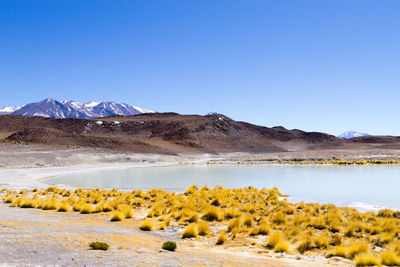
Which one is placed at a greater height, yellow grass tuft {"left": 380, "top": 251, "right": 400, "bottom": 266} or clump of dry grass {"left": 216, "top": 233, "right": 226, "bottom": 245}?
yellow grass tuft {"left": 380, "top": 251, "right": 400, "bottom": 266}

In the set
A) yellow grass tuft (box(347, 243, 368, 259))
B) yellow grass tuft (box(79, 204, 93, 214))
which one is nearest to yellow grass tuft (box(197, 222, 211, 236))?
yellow grass tuft (box(347, 243, 368, 259))

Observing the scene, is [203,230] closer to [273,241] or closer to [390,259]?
[273,241]

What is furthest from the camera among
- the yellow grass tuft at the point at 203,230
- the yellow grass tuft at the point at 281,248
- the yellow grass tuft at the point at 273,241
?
the yellow grass tuft at the point at 203,230

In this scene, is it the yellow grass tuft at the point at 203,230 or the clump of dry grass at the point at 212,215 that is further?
the clump of dry grass at the point at 212,215

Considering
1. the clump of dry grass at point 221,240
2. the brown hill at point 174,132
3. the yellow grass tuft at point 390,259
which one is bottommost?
the clump of dry grass at point 221,240

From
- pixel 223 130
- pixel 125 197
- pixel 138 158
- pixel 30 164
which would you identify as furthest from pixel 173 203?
pixel 223 130

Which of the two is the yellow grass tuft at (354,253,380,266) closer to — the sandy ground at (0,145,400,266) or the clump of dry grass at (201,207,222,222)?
the sandy ground at (0,145,400,266)

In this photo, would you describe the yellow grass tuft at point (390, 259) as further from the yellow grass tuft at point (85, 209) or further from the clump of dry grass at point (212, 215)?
the yellow grass tuft at point (85, 209)

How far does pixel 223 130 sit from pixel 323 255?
355 feet

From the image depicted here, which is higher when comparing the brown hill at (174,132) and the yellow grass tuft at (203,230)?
the brown hill at (174,132)

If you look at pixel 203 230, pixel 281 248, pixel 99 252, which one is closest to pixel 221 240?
pixel 203 230

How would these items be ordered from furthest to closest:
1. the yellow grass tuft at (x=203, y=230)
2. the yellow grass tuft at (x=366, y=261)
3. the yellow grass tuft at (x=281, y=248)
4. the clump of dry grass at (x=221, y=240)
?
the yellow grass tuft at (x=203, y=230)
the clump of dry grass at (x=221, y=240)
the yellow grass tuft at (x=281, y=248)
the yellow grass tuft at (x=366, y=261)

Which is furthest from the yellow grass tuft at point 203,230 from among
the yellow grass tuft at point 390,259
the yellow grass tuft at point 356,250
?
the yellow grass tuft at point 390,259

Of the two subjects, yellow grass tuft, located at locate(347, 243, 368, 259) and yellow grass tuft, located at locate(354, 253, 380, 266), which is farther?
yellow grass tuft, located at locate(347, 243, 368, 259)
